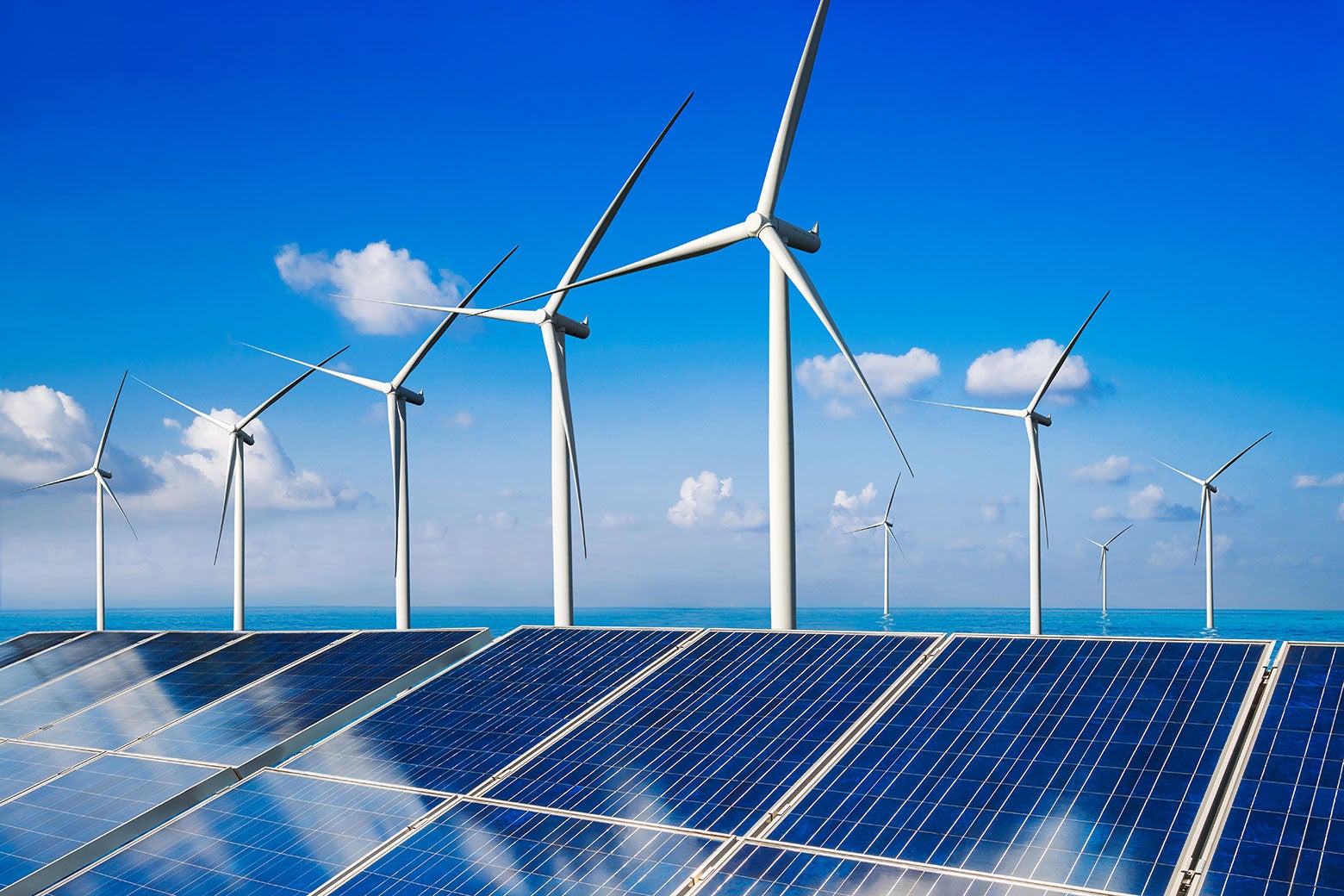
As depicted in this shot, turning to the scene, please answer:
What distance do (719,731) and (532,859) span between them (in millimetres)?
4883

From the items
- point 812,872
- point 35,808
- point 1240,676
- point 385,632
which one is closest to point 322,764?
point 35,808

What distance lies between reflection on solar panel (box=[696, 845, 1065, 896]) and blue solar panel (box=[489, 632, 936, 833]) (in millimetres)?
1069

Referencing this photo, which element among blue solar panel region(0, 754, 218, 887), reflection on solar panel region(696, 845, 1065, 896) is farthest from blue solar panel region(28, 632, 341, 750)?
reflection on solar panel region(696, 845, 1065, 896)

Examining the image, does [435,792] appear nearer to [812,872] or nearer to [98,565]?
[812,872]

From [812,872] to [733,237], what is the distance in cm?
1803

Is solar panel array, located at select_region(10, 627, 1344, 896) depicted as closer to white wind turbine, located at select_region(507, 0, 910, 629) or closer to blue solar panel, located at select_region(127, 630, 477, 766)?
blue solar panel, located at select_region(127, 630, 477, 766)

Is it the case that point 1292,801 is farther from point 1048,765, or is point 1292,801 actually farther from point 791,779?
point 791,779

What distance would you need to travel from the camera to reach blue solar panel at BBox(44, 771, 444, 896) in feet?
58.5

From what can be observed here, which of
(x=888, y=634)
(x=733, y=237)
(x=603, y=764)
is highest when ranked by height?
(x=733, y=237)

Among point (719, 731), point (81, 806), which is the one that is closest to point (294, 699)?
point (81, 806)

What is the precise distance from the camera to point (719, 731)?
20.3 m

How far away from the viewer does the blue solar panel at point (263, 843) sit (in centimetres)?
1784

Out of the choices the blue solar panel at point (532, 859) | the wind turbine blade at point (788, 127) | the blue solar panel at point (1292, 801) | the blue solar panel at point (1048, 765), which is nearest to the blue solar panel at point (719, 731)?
the blue solar panel at point (532, 859)

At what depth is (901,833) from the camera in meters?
15.6
